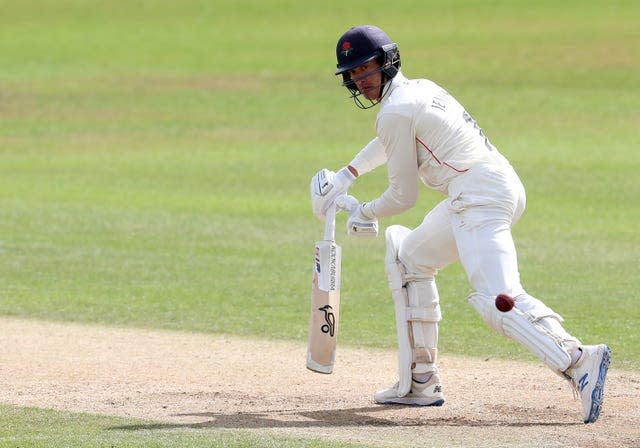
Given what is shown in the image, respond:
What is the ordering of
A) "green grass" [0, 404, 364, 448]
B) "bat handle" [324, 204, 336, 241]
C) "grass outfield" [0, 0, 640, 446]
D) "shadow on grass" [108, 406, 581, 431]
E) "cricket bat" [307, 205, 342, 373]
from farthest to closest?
"grass outfield" [0, 0, 640, 446]
"bat handle" [324, 204, 336, 241]
"cricket bat" [307, 205, 342, 373]
"shadow on grass" [108, 406, 581, 431]
"green grass" [0, 404, 364, 448]

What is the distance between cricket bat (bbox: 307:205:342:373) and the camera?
687cm

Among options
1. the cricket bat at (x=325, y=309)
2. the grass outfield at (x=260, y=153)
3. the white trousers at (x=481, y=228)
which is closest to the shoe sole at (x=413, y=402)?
the cricket bat at (x=325, y=309)

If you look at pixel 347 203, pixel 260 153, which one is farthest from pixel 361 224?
pixel 260 153

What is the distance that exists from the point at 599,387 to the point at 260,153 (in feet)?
51.2

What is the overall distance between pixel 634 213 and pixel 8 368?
9.58 m

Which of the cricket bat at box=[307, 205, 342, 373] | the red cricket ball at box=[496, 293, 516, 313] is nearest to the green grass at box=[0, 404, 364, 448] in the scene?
the cricket bat at box=[307, 205, 342, 373]

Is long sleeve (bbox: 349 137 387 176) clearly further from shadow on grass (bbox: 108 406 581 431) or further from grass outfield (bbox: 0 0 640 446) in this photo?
grass outfield (bbox: 0 0 640 446)

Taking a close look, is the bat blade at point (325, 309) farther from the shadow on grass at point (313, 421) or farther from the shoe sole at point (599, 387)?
the shoe sole at point (599, 387)

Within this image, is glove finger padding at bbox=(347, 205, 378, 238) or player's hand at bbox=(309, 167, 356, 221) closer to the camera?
glove finger padding at bbox=(347, 205, 378, 238)

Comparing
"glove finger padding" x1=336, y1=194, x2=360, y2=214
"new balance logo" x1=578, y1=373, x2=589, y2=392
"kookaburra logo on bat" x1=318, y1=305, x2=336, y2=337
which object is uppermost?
"glove finger padding" x1=336, y1=194, x2=360, y2=214

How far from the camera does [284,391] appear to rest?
292 inches

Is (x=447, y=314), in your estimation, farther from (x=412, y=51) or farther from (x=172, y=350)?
(x=412, y=51)

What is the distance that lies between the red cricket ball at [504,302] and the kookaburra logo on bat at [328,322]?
3.83 feet

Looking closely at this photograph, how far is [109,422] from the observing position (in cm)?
637
